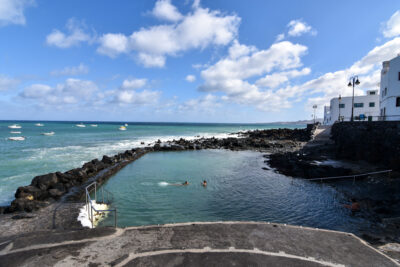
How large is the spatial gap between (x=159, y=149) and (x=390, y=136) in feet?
100

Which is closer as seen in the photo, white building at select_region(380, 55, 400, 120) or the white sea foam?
the white sea foam

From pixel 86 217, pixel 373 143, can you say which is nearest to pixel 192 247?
pixel 86 217

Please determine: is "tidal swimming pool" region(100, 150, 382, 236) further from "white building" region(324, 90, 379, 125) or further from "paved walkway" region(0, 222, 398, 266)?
"white building" region(324, 90, 379, 125)

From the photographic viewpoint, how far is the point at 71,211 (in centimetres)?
998

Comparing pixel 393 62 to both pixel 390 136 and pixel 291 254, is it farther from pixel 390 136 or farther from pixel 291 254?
pixel 291 254

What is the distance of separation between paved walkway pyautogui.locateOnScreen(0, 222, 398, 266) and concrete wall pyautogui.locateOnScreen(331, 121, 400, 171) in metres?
14.3

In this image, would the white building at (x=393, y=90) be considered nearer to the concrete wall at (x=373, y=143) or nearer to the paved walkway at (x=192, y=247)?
the concrete wall at (x=373, y=143)

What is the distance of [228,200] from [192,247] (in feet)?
25.1

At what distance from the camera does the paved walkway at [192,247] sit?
5.27 meters

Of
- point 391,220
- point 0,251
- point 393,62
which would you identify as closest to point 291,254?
point 391,220

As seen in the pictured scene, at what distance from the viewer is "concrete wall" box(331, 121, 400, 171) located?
16422mm

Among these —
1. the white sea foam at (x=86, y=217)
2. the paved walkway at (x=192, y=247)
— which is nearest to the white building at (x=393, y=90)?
the paved walkway at (x=192, y=247)

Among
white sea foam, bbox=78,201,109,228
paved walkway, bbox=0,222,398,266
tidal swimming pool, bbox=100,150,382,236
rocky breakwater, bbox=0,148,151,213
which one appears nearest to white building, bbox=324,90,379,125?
tidal swimming pool, bbox=100,150,382,236

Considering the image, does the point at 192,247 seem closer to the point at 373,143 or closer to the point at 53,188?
the point at 53,188
